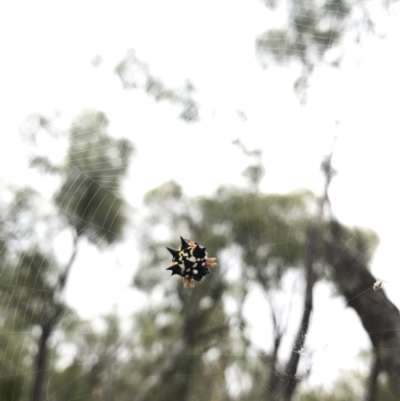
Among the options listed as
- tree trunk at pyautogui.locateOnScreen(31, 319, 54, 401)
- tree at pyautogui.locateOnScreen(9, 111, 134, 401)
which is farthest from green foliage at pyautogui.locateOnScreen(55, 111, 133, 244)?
tree trunk at pyautogui.locateOnScreen(31, 319, 54, 401)

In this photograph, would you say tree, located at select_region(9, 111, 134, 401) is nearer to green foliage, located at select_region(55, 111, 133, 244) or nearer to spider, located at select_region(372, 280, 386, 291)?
green foliage, located at select_region(55, 111, 133, 244)

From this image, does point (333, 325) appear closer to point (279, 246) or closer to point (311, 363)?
point (311, 363)

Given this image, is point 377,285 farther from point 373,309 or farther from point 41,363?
point 41,363

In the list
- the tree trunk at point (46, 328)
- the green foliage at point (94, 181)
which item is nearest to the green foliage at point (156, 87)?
Answer: the green foliage at point (94, 181)

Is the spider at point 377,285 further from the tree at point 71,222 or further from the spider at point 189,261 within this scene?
the tree at point 71,222

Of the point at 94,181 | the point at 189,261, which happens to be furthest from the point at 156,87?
the point at 189,261

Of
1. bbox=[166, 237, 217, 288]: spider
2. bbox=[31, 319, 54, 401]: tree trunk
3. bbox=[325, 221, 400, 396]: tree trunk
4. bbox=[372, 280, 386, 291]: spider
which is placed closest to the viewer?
bbox=[166, 237, 217, 288]: spider
